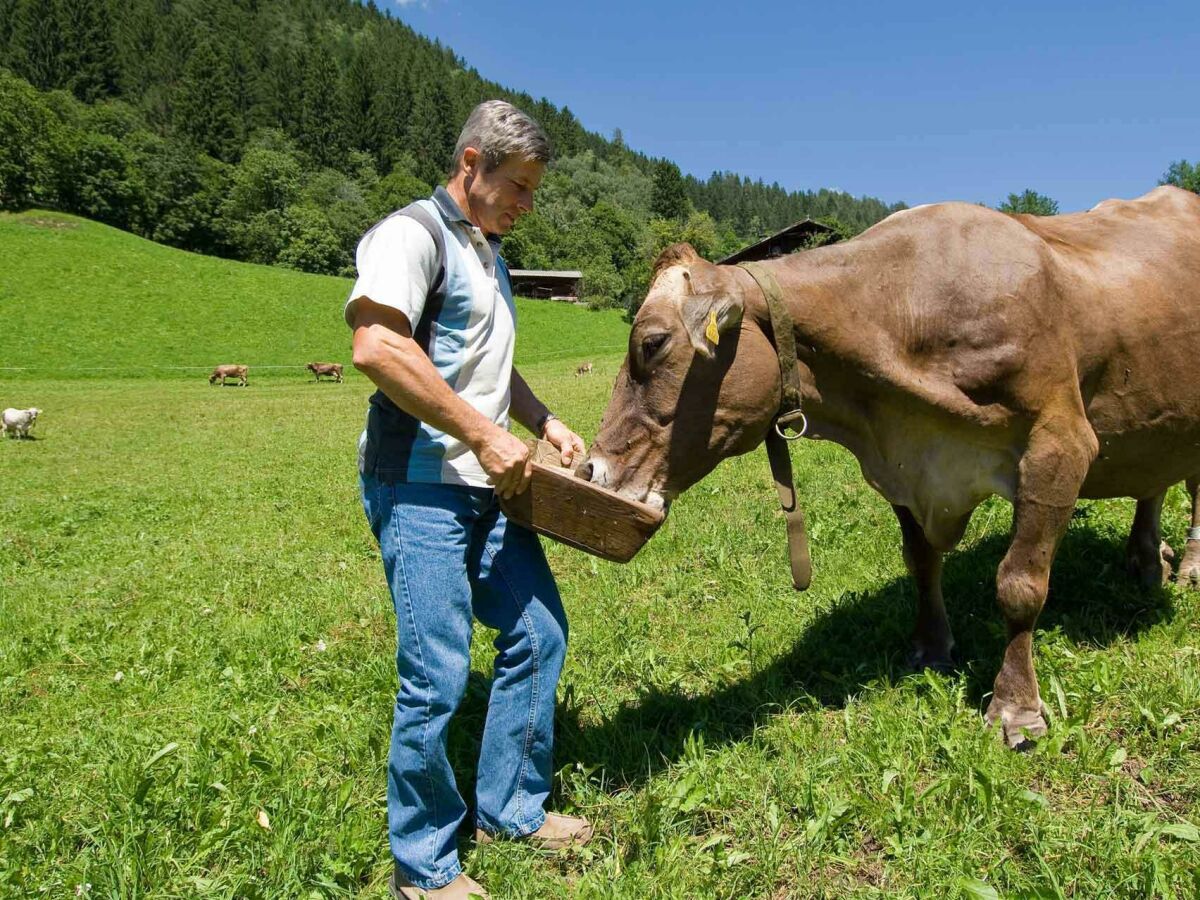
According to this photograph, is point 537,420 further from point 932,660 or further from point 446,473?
point 932,660

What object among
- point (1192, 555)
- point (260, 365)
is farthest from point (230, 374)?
point (1192, 555)

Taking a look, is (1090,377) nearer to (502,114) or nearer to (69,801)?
(502,114)

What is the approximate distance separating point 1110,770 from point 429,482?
286 centimetres

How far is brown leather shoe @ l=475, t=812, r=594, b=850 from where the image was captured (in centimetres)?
287

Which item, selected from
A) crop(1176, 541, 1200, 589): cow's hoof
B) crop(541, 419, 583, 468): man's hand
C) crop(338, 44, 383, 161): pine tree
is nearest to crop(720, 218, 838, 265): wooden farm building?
crop(541, 419, 583, 468): man's hand

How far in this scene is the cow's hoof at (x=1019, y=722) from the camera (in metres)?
3.25

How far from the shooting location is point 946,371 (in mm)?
3271

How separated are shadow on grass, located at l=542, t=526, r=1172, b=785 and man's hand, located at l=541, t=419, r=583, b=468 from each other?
4.15 feet

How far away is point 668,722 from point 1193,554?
12.5 ft

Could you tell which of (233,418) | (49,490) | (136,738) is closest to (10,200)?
(233,418)

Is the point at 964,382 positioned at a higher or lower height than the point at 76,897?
higher

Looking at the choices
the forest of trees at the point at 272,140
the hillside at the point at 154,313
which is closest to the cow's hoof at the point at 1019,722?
the hillside at the point at 154,313

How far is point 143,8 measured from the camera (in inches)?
5128

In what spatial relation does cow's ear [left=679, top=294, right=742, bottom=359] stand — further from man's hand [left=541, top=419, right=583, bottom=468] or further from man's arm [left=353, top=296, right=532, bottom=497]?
man's arm [left=353, top=296, right=532, bottom=497]
